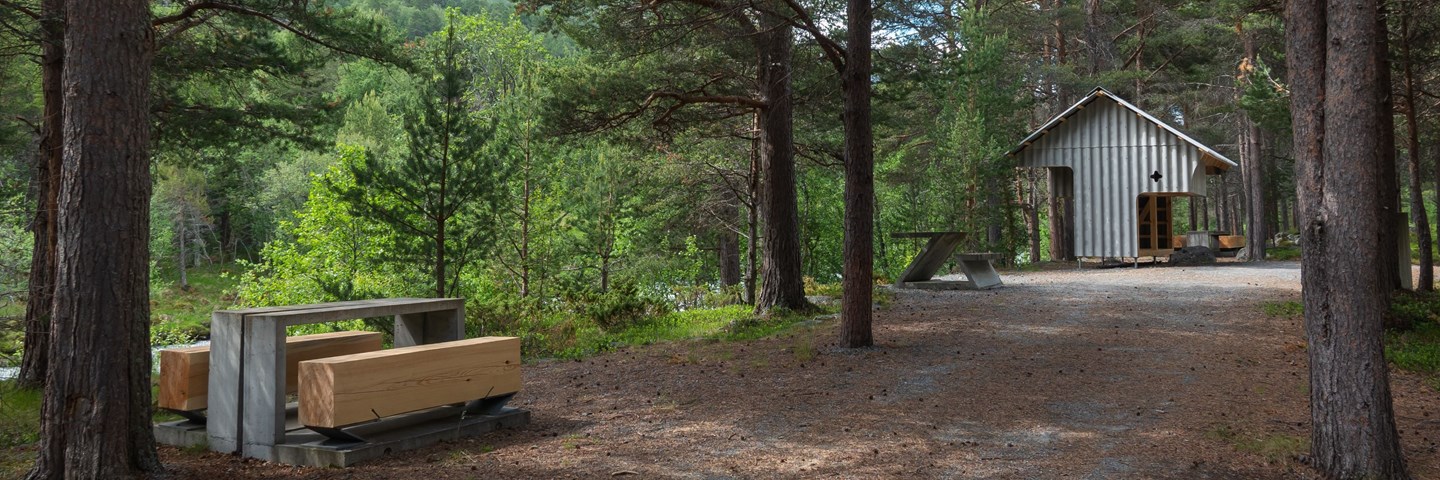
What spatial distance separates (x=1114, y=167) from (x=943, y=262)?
25.0 feet

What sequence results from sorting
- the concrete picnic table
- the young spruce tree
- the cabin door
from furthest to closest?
the cabin door → the concrete picnic table → the young spruce tree

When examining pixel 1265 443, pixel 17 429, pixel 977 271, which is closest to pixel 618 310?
pixel 977 271

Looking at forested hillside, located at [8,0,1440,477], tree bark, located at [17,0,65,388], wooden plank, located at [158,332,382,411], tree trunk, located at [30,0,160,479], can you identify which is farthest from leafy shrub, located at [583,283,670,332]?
tree trunk, located at [30,0,160,479]

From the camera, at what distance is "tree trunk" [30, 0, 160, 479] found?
4504 millimetres

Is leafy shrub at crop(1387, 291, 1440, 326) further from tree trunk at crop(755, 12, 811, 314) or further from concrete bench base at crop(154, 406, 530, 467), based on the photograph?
concrete bench base at crop(154, 406, 530, 467)

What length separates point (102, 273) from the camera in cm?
454

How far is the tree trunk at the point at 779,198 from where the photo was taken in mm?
12555

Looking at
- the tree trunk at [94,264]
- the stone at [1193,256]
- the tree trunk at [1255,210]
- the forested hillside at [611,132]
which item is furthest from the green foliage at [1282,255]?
the tree trunk at [94,264]

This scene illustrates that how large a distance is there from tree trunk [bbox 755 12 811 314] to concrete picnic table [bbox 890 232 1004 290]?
3.45 meters

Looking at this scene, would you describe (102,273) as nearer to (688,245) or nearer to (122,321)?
(122,321)

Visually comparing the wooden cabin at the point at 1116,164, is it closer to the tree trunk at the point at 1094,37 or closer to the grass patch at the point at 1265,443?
the tree trunk at the point at 1094,37

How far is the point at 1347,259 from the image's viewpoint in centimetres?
464

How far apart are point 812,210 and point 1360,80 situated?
21306 millimetres

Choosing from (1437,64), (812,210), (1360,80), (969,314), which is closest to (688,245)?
(812,210)
